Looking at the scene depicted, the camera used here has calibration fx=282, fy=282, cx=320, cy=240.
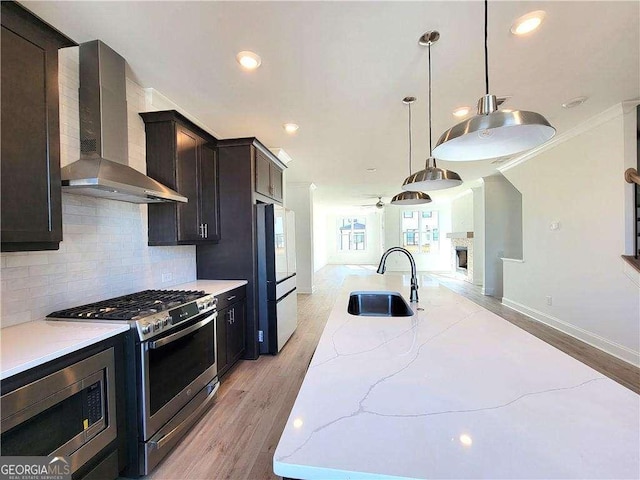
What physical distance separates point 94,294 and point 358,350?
6.54 ft

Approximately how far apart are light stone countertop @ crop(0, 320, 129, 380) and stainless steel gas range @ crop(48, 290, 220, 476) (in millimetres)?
82

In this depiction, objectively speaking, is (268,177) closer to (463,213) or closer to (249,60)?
(249,60)

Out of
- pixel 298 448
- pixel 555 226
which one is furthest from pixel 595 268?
pixel 298 448

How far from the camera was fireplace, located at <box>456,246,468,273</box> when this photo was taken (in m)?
→ 8.71

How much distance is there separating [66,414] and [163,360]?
52 centimetres

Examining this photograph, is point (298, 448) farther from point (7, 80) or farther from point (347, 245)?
point (347, 245)

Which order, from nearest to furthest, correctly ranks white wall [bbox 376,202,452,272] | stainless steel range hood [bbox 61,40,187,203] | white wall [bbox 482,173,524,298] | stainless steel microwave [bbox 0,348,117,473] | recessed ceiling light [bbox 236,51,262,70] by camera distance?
stainless steel microwave [bbox 0,348,117,473]
stainless steel range hood [bbox 61,40,187,203]
recessed ceiling light [bbox 236,51,262,70]
white wall [bbox 482,173,524,298]
white wall [bbox 376,202,452,272]

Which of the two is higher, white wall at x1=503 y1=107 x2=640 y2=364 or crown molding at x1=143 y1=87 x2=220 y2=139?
crown molding at x1=143 y1=87 x2=220 y2=139

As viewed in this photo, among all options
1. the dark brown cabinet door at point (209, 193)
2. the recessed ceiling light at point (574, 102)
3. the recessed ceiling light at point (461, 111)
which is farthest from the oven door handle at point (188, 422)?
the recessed ceiling light at point (574, 102)

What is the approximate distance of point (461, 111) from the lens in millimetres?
2930

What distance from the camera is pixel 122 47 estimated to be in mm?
1928

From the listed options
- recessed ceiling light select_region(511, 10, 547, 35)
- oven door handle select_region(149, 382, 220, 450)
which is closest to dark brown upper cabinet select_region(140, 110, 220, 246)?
oven door handle select_region(149, 382, 220, 450)

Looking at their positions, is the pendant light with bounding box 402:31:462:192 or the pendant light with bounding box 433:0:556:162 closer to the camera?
the pendant light with bounding box 433:0:556:162

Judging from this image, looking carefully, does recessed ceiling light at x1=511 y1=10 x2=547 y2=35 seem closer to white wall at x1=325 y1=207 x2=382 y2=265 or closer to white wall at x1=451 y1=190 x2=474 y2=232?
white wall at x1=451 y1=190 x2=474 y2=232
